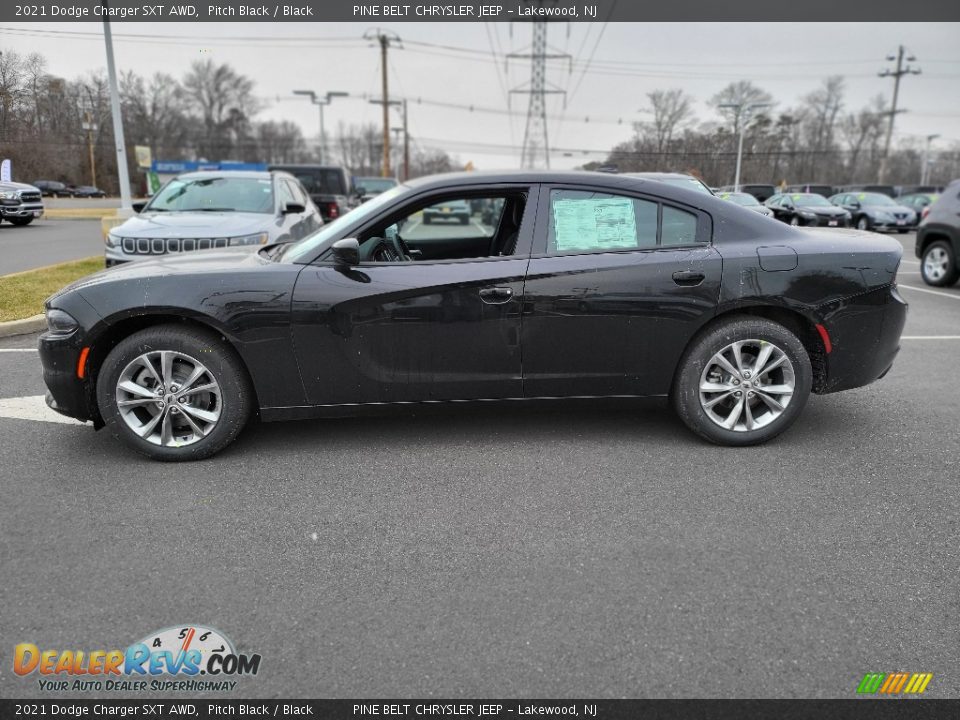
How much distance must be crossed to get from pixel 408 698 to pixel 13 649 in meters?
1.34

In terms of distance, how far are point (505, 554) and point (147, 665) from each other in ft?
4.44

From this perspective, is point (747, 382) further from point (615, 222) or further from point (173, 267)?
point (173, 267)

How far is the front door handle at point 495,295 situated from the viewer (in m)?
3.66

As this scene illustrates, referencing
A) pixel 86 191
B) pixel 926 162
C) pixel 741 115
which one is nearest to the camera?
pixel 86 191

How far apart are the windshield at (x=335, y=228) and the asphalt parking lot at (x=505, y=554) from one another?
1117 millimetres

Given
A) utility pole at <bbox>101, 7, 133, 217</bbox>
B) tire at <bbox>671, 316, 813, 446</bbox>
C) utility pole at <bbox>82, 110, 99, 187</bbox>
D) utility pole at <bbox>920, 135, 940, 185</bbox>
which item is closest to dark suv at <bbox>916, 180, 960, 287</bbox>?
tire at <bbox>671, 316, 813, 446</bbox>

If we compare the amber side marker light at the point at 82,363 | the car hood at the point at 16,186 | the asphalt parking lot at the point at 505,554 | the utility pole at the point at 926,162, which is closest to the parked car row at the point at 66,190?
the car hood at the point at 16,186

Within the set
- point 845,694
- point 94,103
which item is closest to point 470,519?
point 845,694

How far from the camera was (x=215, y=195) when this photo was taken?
8.99m

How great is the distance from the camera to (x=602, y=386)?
12.7 ft

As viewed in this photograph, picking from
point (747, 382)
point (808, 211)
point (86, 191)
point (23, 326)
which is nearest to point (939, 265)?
point (747, 382)

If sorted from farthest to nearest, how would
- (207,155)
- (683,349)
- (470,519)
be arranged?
(207,155), (683,349), (470,519)
